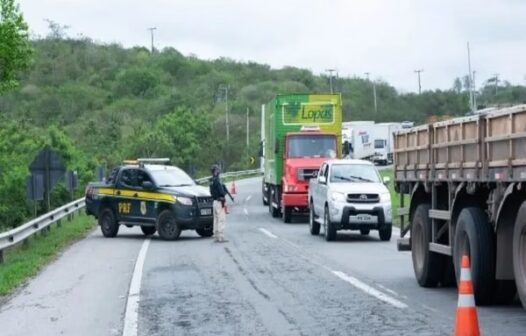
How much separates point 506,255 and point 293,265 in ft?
24.5

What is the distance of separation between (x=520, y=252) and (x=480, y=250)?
948 millimetres

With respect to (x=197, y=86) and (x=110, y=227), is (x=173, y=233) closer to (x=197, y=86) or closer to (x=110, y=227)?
(x=110, y=227)

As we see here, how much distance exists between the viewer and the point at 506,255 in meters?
12.3

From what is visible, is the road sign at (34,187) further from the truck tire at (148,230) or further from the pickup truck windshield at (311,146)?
the pickup truck windshield at (311,146)

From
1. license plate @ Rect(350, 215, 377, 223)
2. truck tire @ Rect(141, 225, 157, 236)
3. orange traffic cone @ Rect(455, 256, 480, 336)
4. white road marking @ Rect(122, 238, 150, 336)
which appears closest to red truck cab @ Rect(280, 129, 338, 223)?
truck tire @ Rect(141, 225, 157, 236)

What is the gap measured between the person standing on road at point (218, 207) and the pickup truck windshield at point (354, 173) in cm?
283

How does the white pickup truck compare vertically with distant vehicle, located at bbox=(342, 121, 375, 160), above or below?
below

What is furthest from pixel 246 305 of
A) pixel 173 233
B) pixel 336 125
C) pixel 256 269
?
pixel 336 125

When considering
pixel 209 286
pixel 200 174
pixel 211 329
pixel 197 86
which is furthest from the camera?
pixel 197 86

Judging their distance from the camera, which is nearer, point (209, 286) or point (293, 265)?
point (209, 286)

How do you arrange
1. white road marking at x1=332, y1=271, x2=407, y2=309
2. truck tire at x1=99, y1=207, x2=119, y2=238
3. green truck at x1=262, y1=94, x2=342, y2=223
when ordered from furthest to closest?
1. green truck at x1=262, y1=94, x2=342, y2=223
2. truck tire at x1=99, y1=207, x2=119, y2=238
3. white road marking at x1=332, y1=271, x2=407, y2=309

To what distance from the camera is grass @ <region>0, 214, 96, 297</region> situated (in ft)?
60.1

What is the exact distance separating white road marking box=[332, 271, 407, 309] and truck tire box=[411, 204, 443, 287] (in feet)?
2.62

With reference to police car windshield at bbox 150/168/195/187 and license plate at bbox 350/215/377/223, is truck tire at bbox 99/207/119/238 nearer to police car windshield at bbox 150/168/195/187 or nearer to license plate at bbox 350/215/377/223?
police car windshield at bbox 150/168/195/187
